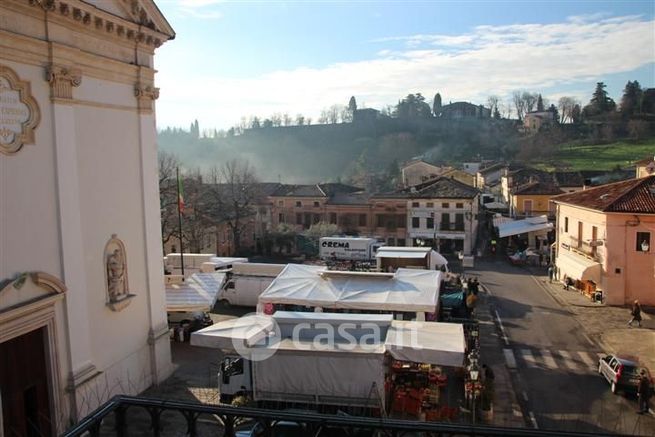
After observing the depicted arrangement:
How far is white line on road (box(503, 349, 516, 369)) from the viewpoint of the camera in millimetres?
17016

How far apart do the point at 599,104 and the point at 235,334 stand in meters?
105

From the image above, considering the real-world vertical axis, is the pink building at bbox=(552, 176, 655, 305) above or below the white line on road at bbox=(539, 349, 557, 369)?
above

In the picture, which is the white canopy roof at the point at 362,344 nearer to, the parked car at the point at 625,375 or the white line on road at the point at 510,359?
the white line on road at the point at 510,359

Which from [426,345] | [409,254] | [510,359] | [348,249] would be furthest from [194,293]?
[348,249]

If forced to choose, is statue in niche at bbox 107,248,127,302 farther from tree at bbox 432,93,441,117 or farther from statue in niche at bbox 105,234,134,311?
tree at bbox 432,93,441,117

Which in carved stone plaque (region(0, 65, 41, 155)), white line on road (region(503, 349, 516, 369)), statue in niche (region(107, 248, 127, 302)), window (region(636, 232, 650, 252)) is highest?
carved stone plaque (region(0, 65, 41, 155))

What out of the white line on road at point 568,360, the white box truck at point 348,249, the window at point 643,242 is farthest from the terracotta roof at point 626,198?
the white box truck at point 348,249

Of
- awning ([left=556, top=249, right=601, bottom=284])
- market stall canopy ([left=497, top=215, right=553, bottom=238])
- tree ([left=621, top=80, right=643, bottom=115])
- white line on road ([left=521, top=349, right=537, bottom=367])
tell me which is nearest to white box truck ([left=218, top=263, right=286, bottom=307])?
white line on road ([left=521, top=349, right=537, bottom=367])

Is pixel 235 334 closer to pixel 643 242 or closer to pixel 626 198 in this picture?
pixel 643 242

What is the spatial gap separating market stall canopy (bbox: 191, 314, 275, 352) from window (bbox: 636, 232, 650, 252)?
18.1 meters

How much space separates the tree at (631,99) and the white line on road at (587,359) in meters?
90.3

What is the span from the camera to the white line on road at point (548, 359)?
1698 cm

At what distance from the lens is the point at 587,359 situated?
1755 cm

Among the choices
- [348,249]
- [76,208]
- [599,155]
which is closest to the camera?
[76,208]
